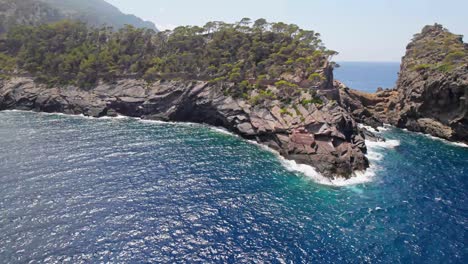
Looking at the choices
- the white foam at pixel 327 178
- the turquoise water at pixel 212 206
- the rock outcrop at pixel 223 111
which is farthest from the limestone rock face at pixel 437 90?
the white foam at pixel 327 178

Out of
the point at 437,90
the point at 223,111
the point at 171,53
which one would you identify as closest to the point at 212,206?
the point at 223,111

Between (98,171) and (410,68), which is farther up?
(410,68)

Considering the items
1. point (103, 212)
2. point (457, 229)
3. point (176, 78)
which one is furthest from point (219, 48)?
point (457, 229)

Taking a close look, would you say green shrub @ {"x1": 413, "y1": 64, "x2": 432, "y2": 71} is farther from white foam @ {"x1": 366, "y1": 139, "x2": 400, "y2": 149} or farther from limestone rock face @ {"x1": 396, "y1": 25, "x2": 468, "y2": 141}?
white foam @ {"x1": 366, "y1": 139, "x2": 400, "y2": 149}

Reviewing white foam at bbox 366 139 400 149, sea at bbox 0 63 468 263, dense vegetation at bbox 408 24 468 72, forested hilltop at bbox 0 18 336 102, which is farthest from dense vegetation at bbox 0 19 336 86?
sea at bbox 0 63 468 263

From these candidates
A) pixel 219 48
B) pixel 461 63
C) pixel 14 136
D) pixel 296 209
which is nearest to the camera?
pixel 296 209

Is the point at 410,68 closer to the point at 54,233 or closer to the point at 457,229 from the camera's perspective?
the point at 457,229

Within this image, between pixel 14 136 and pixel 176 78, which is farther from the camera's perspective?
pixel 176 78
